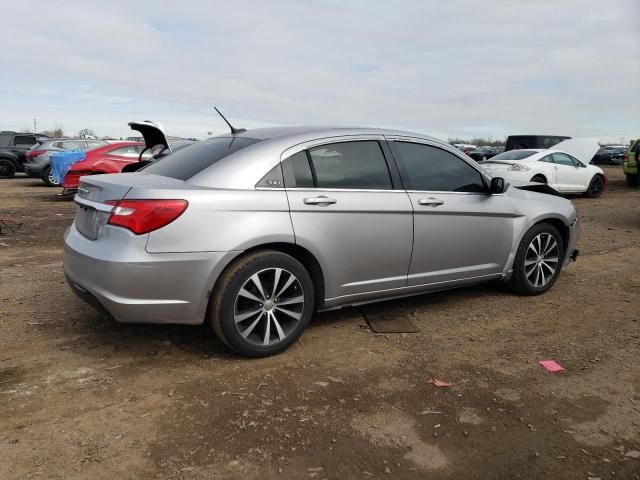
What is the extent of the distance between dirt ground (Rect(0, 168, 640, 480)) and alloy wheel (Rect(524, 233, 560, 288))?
0.27m

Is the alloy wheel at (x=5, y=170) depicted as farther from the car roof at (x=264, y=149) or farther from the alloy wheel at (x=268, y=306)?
the alloy wheel at (x=268, y=306)

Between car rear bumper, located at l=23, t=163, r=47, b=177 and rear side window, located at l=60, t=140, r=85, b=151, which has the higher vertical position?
rear side window, located at l=60, t=140, r=85, b=151

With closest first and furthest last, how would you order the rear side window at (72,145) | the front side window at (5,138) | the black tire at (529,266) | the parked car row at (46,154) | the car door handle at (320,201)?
the car door handle at (320,201) → the black tire at (529,266) → the parked car row at (46,154) → the rear side window at (72,145) → the front side window at (5,138)

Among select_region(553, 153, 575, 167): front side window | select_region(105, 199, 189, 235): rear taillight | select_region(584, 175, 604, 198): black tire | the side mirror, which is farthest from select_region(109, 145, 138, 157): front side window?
select_region(584, 175, 604, 198): black tire

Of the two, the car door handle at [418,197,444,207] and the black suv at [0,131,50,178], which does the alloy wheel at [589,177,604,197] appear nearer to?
the car door handle at [418,197,444,207]

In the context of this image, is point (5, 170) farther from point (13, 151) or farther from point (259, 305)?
point (259, 305)

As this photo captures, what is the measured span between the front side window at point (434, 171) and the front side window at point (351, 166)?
21 centimetres

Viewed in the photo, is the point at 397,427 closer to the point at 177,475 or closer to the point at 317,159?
the point at 177,475

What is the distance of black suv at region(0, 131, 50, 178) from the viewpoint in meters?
19.8

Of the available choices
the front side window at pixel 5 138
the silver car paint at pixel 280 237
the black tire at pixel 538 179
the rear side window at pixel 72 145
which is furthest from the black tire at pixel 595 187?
the front side window at pixel 5 138

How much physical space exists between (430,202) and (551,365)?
1505mm

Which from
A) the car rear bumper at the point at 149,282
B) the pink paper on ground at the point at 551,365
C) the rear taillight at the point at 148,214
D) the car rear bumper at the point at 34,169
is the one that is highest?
the rear taillight at the point at 148,214

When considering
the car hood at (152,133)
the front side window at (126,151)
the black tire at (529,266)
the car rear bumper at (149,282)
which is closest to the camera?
the car rear bumper at (149,282)

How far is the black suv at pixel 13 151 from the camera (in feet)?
64.8
